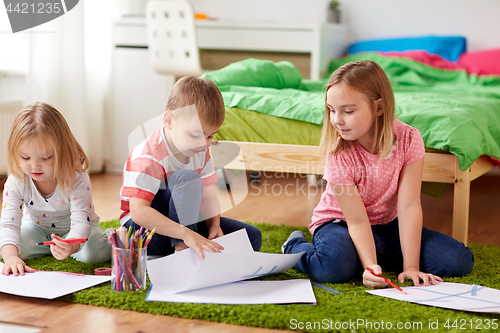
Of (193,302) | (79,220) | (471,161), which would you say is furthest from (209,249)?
(471,161)

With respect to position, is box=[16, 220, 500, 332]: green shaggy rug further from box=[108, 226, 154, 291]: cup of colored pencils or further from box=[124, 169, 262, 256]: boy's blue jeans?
box=[124, 169, 262, 256]: boy's blue jeans

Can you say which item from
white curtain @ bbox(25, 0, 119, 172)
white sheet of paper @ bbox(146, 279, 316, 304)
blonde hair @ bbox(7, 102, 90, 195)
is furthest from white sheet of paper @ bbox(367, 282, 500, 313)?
white curtain @ bbox(25, 0, 119, 172)

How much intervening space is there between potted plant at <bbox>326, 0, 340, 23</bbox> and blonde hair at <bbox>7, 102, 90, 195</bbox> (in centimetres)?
218

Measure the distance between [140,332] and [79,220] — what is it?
415mm

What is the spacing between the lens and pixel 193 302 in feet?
3.23

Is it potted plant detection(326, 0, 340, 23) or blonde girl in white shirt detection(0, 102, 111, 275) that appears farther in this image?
potted plant detection(326, 0, 340, 23)

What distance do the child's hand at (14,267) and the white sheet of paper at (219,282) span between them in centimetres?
30

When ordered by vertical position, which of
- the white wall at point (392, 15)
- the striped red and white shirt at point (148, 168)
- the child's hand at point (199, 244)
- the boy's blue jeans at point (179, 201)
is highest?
the white wall at point (392, 15)

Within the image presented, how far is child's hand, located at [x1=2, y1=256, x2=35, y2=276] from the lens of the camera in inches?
43.8

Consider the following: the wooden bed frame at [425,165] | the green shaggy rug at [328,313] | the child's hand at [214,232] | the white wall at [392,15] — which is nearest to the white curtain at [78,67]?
the white wall at [392,15]

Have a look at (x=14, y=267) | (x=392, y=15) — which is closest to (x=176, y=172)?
(x=14, y=267)

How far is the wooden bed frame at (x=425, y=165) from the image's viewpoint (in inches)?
55.5

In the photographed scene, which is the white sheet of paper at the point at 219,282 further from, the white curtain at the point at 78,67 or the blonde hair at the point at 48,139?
the white curtain at the point at 78,67

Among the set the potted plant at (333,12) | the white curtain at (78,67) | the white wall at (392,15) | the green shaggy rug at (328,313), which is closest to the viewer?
the green shaggy rug at (328,313)
